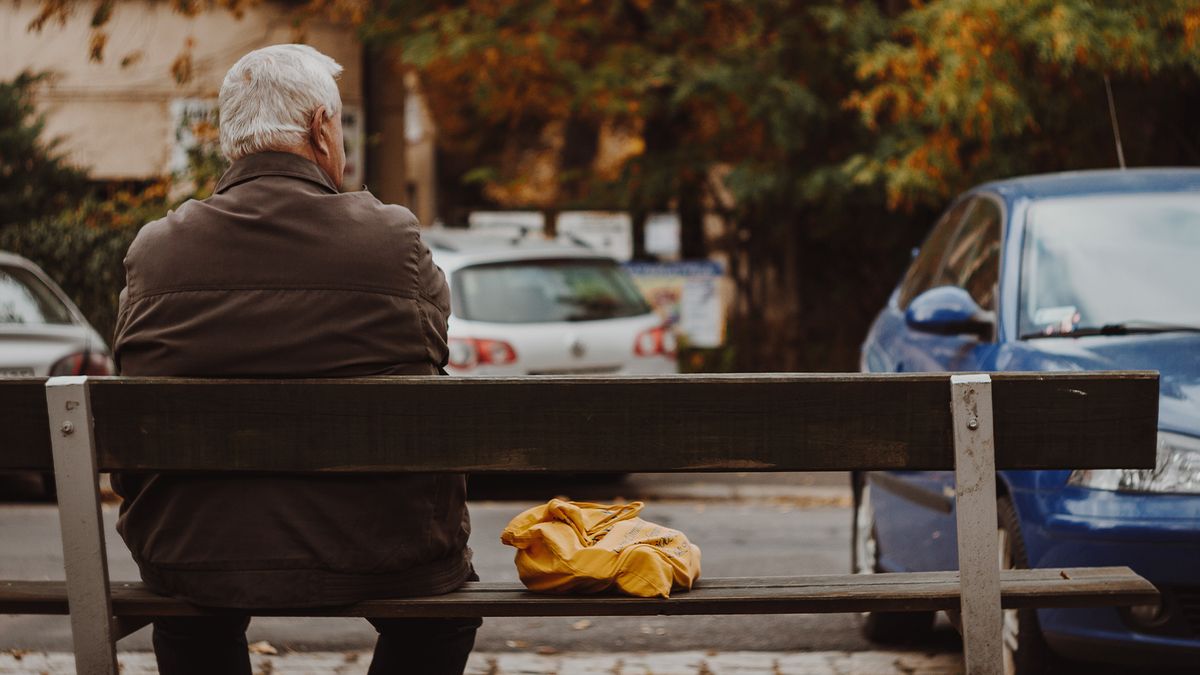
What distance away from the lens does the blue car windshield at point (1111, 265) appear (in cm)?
520

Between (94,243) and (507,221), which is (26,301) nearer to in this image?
(94,243)

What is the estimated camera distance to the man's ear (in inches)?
132

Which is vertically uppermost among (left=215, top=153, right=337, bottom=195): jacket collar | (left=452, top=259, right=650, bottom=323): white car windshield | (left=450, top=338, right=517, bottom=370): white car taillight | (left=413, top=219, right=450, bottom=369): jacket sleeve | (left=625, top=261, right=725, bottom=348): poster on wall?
(left=215, top=153, right=337, bottom=195): jacket collar

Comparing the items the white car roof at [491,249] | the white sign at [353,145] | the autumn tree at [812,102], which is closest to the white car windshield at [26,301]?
the white car roof at [491,249]

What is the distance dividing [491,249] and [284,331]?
311 inches

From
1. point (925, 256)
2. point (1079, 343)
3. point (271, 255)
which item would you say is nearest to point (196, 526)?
point (271, 255)

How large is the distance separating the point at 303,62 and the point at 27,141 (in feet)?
44.8

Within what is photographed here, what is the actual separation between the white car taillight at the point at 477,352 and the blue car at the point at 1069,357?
393 cm

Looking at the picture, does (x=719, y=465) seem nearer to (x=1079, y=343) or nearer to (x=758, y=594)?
(x=758, y=594)

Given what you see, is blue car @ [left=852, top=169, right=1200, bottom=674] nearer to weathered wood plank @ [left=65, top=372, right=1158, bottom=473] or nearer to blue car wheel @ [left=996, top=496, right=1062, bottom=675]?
blue car wheel @ [left=996, top=496, right=1062, bottom=675]

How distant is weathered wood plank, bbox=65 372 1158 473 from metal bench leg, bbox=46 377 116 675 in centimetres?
4

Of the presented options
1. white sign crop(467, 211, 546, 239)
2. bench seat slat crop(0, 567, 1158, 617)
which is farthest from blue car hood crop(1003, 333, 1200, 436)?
white sign crop(467, 211, 546, 239)

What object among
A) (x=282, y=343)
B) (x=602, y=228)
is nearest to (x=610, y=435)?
(x=282, y=343)

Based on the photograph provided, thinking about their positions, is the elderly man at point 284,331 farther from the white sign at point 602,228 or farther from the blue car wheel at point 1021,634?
the white sign at point 602,228
